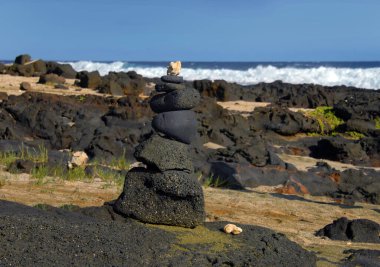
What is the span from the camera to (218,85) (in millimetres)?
24688

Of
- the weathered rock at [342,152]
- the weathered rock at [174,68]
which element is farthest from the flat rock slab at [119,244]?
the weathered rock at [342,152]

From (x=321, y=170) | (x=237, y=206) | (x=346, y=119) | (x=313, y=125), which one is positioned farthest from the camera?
(x=346, y=119)

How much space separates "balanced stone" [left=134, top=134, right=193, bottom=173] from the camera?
6.54 metres

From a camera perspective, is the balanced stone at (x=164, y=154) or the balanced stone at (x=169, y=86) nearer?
the balanced stone at (x=164, y=154)

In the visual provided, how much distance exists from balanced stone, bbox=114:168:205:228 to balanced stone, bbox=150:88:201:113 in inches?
28.9

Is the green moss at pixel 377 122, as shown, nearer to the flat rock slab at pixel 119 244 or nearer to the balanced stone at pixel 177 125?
the balanced stone at pixel 177 125

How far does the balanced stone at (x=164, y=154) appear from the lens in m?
6.54

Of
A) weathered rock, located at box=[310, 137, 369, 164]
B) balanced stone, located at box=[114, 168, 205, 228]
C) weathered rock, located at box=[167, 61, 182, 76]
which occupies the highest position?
weathered rock, located at box=[167, 61, 182, 76]

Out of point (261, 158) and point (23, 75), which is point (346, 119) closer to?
point (261, 158)

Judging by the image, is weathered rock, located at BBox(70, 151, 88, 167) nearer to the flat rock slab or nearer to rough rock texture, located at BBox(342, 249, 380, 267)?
the flat rock slab

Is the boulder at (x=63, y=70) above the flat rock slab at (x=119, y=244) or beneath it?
above

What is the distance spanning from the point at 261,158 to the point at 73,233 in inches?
299

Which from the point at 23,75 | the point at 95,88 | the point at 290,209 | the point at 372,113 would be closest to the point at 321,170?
the point at 290,209

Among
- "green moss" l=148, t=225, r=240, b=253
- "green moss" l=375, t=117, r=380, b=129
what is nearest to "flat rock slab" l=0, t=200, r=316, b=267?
"green moss" l=148, t=225, r=240, b=253
